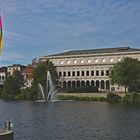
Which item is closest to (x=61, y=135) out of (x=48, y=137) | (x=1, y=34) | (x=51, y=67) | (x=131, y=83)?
(x=48, y=137)

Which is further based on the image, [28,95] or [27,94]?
[27,94]

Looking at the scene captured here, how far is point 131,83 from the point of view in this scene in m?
133

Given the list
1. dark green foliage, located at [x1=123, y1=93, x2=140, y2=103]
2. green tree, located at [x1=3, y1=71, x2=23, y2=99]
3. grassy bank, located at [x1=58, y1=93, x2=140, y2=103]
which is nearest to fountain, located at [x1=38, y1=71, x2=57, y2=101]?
grassy bank, located at [x1=58, y1=93, x2=140, y2=103]

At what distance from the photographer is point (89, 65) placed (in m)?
187

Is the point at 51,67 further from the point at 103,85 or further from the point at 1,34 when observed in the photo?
the point at 1,34

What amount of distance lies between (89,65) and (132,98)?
65678 mm

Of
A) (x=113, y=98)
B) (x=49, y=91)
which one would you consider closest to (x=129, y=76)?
(x=113, y=98)

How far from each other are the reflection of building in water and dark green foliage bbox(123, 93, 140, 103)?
4668cm

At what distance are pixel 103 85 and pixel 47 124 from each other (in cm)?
12375

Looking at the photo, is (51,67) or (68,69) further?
(68,69)

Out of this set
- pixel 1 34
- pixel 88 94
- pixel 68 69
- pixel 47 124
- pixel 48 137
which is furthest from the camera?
pixel 68 69

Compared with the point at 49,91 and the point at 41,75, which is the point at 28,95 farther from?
the point at 41,75

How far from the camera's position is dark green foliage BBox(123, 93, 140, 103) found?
121 m

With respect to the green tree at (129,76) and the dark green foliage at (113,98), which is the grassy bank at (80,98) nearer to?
the dark green foliage at (113,98)
